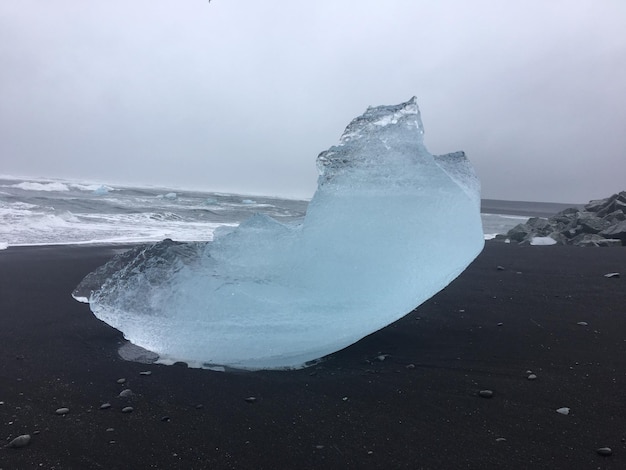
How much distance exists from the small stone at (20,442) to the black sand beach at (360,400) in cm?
4

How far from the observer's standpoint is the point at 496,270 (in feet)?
20.7

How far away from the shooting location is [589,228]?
10.5m

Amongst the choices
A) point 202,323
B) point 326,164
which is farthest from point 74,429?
point 326,164

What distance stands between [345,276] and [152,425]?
5.34ft

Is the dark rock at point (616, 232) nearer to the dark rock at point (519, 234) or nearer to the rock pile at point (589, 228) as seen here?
the rock pile at point (589, 228)

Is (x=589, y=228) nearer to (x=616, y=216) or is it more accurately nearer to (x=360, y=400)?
(x=616, y=216)

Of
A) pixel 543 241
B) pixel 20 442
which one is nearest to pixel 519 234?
pixel 543 241

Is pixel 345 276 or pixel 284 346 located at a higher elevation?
pixel 345 276

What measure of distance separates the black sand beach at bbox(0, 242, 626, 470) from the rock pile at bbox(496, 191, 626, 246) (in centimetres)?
576

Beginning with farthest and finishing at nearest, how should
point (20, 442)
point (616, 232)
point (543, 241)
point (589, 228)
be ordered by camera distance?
1. point (543, 241)
2. point (589, 228)
3. point (616, 232)
4. point (20, 442)

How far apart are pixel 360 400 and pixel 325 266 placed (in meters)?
1.12

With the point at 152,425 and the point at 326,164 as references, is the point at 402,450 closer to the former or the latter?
the point at 152,425

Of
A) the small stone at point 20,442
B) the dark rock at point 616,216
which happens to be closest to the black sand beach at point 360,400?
the small stone at point 20,442

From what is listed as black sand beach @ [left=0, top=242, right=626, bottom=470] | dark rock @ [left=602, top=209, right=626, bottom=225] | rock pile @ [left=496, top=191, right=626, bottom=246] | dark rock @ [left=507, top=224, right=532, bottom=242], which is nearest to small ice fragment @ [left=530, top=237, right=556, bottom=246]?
rock pile @ [left=496, top=191, right=626, bottom=246]
